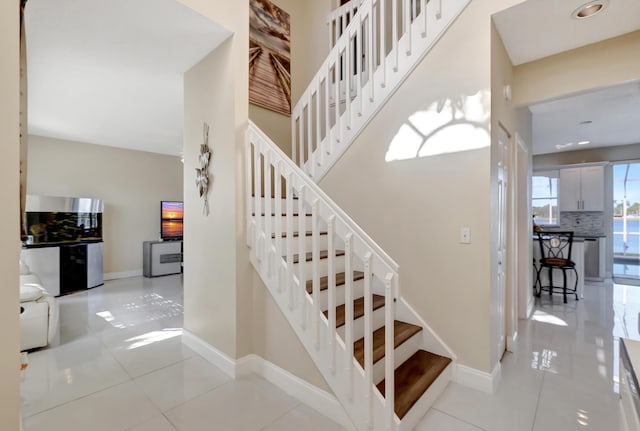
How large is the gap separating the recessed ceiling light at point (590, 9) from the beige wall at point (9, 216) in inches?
130

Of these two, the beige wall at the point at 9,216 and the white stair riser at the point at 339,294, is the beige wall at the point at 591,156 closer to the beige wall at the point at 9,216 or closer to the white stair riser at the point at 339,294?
the white stair riser at the point at 339,294

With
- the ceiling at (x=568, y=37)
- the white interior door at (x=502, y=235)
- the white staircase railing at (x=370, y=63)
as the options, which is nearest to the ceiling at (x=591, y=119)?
the ceiling at (x=568, y=37)

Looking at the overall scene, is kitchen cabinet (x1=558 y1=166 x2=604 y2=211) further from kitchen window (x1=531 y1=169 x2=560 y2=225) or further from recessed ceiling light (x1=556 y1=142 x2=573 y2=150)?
recessed ceiling light (x1=556 y1=142 x2=573 y2=150)

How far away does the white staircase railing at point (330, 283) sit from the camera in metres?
1.62

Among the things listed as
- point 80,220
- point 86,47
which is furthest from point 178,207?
point 86,47

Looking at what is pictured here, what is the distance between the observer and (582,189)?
6.23m

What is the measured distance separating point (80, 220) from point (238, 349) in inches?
190

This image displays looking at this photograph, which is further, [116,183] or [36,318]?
[116,183]

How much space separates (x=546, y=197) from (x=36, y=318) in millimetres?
9163

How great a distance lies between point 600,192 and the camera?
6043 millimetres

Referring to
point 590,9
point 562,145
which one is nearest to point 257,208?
point 590,9

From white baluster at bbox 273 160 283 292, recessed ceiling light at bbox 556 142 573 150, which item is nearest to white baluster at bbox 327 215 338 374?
white baluster at bbox 273 160 283 292

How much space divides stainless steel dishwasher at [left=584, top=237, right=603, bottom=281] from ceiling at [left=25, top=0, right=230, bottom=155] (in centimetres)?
781

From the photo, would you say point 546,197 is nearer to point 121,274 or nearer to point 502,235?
point 502,235
